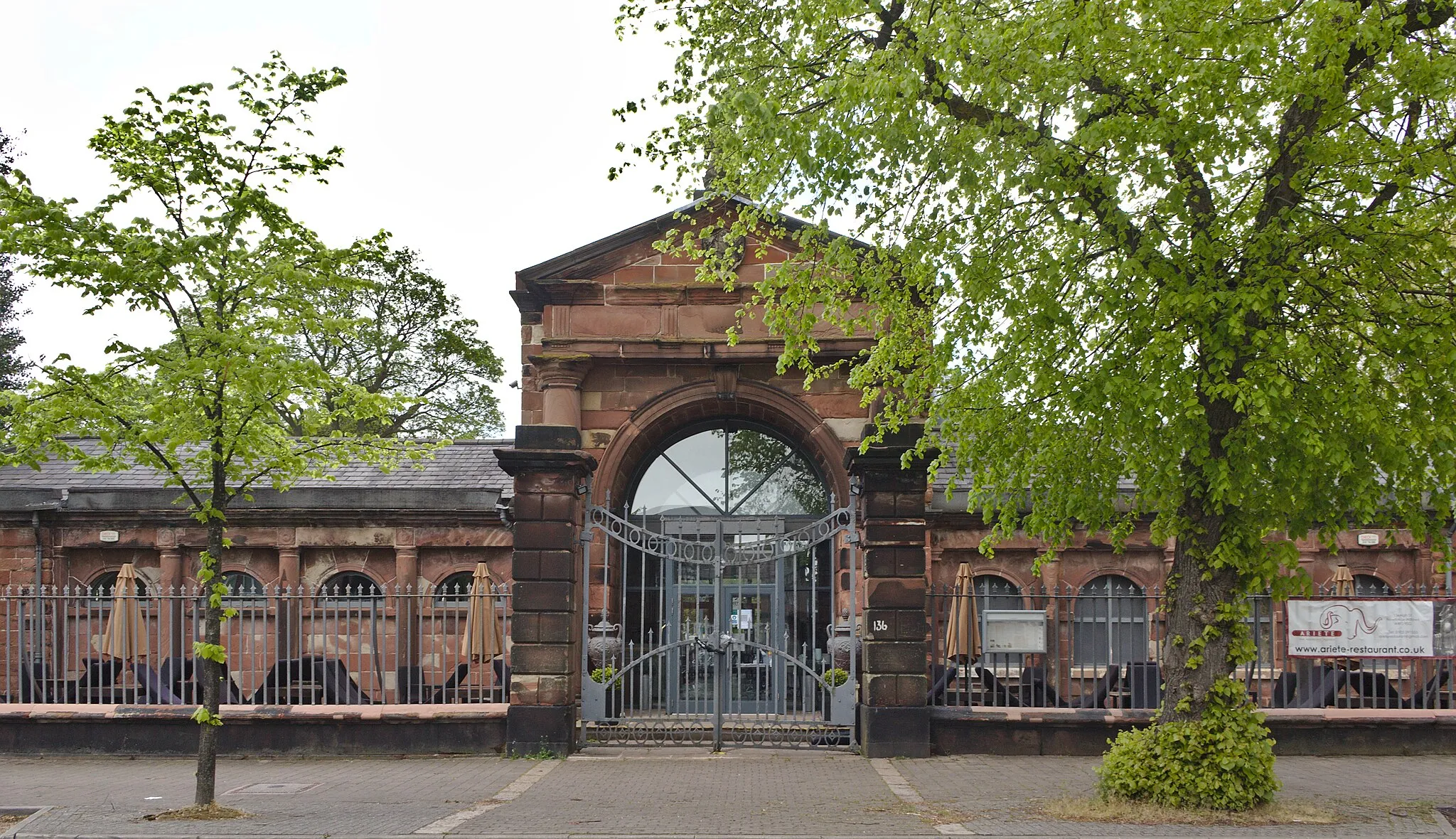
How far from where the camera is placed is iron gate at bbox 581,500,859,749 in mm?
14055

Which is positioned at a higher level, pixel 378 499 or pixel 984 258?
pixel 984 258

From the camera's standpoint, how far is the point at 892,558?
13719 mm

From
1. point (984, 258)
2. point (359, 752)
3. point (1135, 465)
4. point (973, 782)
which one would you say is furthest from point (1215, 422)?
point (359, 752)

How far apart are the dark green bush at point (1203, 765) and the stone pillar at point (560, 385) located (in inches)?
319

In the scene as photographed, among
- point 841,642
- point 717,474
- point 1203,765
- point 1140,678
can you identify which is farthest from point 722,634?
point 1203,765

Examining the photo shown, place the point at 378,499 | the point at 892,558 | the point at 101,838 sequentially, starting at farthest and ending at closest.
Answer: the point at 378,499
the point at 892,558
the point at 101,838

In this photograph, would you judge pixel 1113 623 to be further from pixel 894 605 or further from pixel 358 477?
pixel 358 477

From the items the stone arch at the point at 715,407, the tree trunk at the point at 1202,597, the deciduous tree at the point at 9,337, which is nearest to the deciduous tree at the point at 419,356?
the deciduous tree at the point at 9,337

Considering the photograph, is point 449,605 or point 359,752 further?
point 449,605

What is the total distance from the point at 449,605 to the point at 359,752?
5697 mm

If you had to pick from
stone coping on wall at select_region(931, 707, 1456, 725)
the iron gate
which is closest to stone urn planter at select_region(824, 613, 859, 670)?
the iron gate

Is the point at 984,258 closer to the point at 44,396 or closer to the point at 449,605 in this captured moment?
the point at 44,396

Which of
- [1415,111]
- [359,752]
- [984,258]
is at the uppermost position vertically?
[1415,111]

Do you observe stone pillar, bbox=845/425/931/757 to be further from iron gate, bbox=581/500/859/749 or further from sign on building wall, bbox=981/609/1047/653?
sign on building wall, bbox=981/609/1047/653
